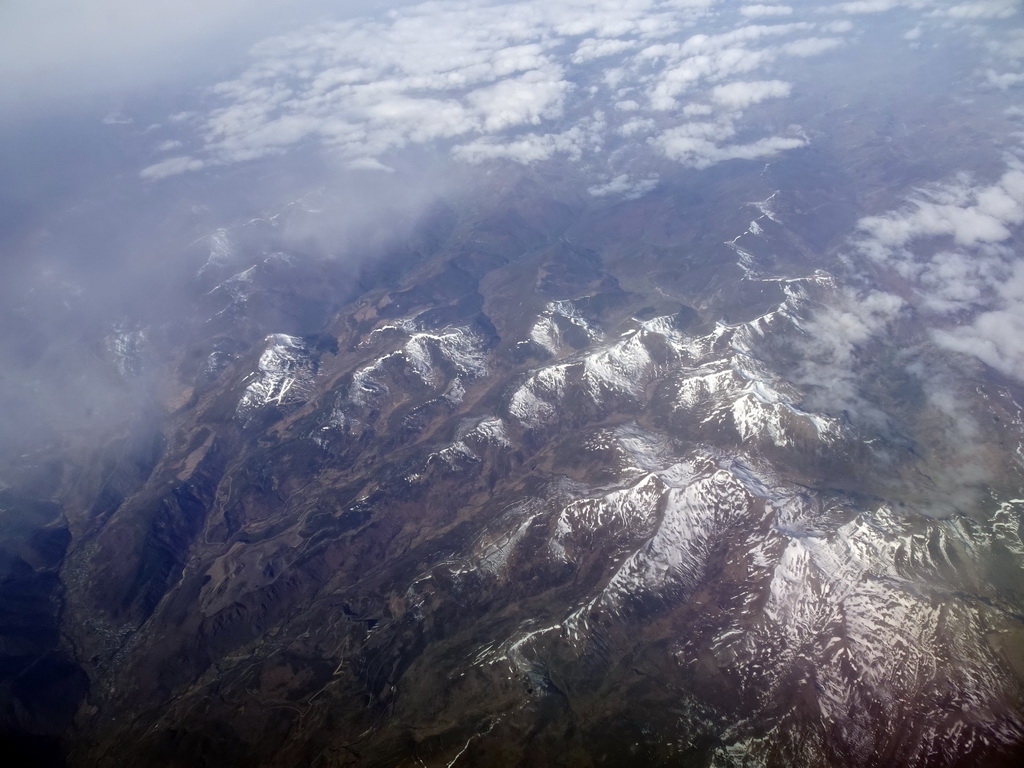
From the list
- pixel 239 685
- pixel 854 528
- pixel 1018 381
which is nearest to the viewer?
pixel 239 685

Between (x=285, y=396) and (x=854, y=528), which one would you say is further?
(x=285, y=396)

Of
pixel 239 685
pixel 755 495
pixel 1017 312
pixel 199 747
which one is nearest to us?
pixel 199 747

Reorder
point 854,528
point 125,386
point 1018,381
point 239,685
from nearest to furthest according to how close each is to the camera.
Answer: point 239,685
point 854,528
point 1018,381
point 125,386

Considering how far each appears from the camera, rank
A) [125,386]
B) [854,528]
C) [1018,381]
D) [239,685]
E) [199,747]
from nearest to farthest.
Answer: [199,747] → [239,685] → [854,528] → [1018,381] → [125,386]

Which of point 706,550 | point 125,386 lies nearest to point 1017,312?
point 706,550

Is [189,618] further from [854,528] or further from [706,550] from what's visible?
[854,528]

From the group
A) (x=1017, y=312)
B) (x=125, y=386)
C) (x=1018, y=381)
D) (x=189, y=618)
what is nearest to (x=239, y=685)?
(x=189, y=618)

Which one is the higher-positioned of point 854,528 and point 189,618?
point 854,528

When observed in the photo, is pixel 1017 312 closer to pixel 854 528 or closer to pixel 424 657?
pixel 854 528

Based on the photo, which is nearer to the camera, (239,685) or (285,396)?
(239,685)
